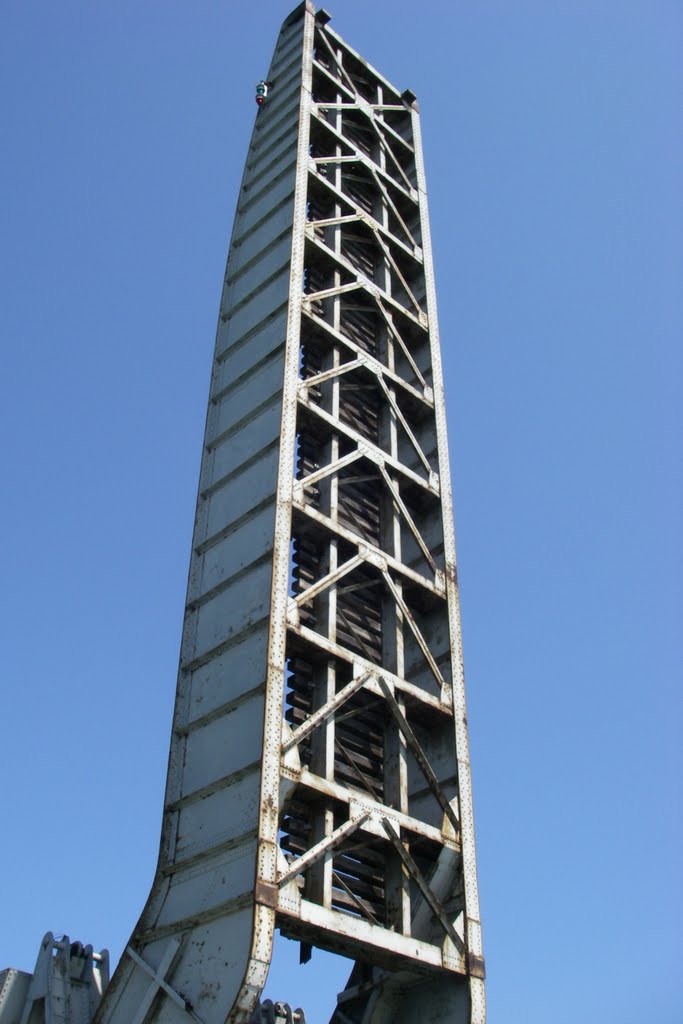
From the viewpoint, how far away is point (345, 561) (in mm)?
15938

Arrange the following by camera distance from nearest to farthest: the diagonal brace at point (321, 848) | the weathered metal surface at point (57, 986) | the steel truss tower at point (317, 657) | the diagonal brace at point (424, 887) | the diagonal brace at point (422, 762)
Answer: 1. the diagonal brace at point (321, 848)
2. the steel truss tower at point (317, 657)
3. the weathered metal surface at point (57, 986)
4. the diagonal brace at point (424, 887)
5. the diagonal brace at point (422, 762)

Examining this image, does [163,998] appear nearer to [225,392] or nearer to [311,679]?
[311,679]

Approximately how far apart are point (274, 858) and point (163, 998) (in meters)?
2.12

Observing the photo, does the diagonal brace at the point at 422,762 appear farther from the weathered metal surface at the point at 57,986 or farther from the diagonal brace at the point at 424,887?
the weathered metal surface at the point at 57,986

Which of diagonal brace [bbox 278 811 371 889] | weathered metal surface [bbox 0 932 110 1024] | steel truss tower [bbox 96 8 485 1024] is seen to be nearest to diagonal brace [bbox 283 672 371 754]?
steel truss tower [bbox 96 8 485 1024]

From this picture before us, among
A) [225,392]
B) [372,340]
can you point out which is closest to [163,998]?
[225,392]

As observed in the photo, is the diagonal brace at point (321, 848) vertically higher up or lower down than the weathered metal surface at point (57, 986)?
higher up

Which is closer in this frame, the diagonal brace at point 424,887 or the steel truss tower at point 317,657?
the steel truss tower at point 317,657

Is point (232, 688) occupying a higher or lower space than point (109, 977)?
higher

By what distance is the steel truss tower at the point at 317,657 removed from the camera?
11945 mm

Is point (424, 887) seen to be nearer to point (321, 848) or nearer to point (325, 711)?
point (321, 848)

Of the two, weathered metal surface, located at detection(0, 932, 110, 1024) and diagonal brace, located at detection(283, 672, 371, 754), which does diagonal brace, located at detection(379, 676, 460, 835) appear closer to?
diagonal brace, located at detection(283, 672, 371, 754)

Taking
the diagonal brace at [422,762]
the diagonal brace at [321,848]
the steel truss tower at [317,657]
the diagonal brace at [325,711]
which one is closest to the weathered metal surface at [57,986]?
the steel truss tower at [317,657]

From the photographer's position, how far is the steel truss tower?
1195cm
